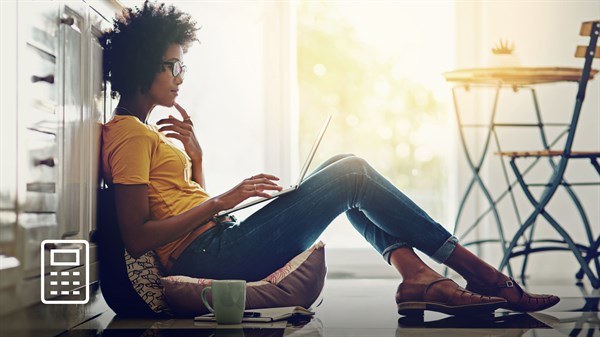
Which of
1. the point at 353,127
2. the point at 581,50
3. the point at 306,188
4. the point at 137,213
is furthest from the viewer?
the point at 353,127

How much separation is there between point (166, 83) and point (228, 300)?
731mm

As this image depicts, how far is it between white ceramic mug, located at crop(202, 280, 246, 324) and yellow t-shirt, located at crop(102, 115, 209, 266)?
30 cm

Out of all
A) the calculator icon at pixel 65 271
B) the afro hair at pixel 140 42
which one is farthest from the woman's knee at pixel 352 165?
the calculator icon at pixel 65 271

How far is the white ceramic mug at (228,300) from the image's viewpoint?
2.39 metres

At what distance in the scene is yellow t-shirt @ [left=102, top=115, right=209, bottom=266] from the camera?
97.4 inches

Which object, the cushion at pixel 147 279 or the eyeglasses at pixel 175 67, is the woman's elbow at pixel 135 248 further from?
the eyeglasses at pixel 175 67

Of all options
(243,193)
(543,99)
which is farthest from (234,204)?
(543,99)

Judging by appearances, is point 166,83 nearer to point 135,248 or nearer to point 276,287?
point 135,248

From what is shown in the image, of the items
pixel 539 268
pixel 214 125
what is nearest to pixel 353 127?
pixel 214 125

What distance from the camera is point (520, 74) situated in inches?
155

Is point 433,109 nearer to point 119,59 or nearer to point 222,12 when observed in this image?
point 222,12

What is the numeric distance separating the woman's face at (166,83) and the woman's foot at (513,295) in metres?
1.13

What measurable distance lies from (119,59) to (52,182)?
26.1 inches

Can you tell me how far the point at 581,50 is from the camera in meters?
3.89
